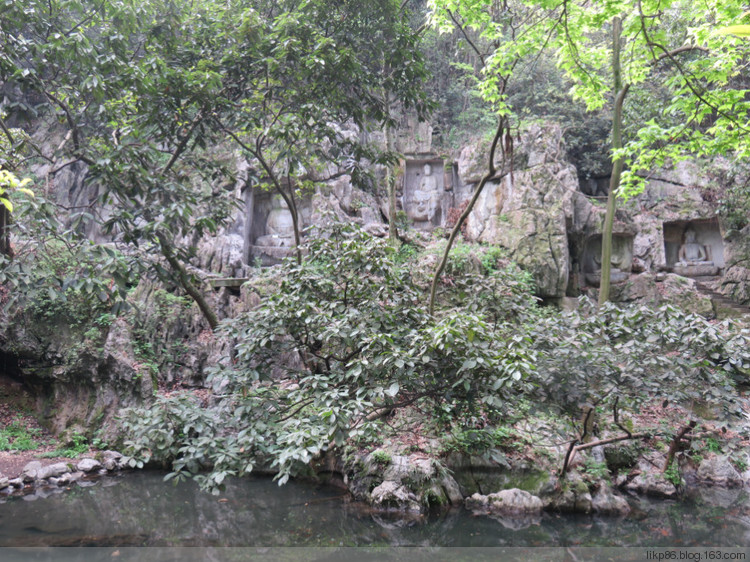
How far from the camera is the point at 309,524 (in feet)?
19.0

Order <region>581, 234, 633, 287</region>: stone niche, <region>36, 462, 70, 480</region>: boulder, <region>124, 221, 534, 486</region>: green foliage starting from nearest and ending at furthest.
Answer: <region>124, 221, 534, 486</region>: green foliage, <region>36, 462, 70, 480</region>: boulder, <region>581, 234, 633, 287</region>: stone niche

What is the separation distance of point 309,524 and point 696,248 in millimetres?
15678

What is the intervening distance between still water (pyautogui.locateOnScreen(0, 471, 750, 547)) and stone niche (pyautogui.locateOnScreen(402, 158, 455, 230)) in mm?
11624

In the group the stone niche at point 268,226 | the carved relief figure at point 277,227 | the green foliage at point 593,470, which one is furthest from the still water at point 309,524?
the carved relief figure at point 277,227

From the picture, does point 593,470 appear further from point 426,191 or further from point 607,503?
point 426,191

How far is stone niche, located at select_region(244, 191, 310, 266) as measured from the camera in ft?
→ 52.0

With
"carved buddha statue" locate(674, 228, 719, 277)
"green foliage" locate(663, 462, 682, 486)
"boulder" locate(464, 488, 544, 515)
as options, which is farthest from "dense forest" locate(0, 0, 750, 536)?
"carved buddha statue" locate(674, 228, 719, 277)

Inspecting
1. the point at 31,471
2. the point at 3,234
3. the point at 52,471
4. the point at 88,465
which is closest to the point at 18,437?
the point at 31,471

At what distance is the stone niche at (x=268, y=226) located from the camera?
15.9 metres

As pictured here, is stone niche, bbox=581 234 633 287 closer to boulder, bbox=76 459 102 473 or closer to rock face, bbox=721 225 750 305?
rock face, bbox=721 225 750 305

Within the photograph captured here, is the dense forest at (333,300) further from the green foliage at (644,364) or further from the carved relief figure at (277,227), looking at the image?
the carved relief figure at (277,227)

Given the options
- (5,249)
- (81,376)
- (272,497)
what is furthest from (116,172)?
(81,376)

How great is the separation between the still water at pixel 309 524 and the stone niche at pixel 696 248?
34.6 feet

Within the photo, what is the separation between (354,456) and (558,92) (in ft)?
49.1
